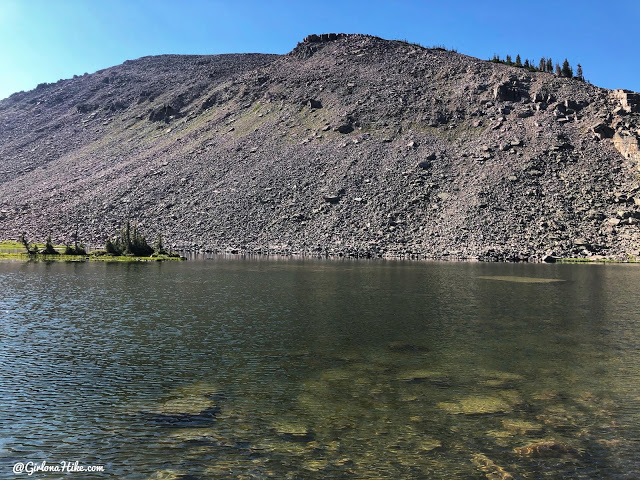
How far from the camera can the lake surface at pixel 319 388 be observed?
1434 cm

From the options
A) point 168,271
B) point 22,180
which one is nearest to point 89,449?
point 168,271

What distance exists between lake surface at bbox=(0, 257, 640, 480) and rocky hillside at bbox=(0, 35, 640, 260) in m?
68.1

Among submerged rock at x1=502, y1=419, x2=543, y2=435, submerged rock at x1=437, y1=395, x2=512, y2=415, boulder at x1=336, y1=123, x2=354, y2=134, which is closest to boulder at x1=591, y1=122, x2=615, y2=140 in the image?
boulder at x1=336, y1=123, x2=354, y2=134

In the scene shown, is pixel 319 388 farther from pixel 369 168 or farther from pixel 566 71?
pixel 566 71

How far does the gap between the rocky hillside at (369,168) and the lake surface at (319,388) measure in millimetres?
68080

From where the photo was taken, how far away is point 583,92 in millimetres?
137625

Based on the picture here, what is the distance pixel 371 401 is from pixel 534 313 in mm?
25716

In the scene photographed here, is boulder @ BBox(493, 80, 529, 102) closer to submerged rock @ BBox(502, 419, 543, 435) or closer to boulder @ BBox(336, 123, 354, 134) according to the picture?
boulder @ BBox(336, 123, 354, 134)

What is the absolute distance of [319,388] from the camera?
20547 mm

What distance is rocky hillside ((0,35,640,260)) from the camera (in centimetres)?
10875

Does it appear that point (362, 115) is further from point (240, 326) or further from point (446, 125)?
point (240, 326)

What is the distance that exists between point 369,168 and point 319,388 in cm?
10908

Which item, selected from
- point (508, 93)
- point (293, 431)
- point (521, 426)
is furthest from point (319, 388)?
point (508, 93)

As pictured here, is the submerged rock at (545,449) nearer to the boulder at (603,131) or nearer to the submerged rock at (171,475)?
the submerged rock at (171,475)
